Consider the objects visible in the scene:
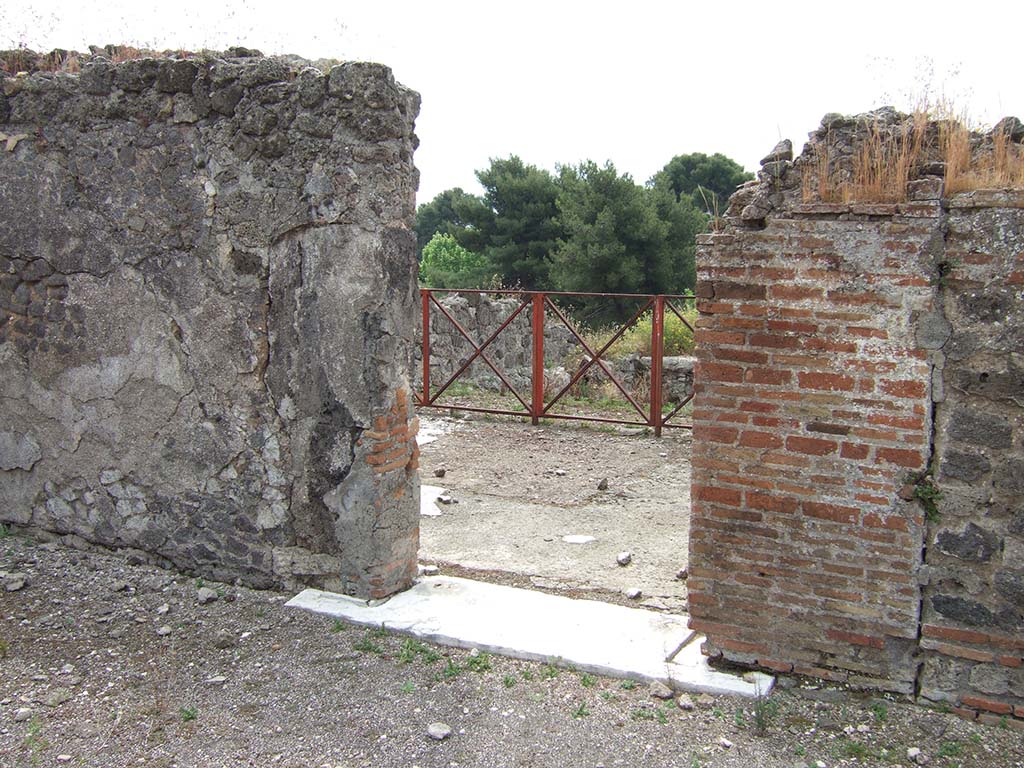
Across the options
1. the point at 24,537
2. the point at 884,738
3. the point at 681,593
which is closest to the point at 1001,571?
the point at 884,738

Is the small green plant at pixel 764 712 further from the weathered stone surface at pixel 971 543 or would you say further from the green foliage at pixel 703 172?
the green foliage at pixel 703 172

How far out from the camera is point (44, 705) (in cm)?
333

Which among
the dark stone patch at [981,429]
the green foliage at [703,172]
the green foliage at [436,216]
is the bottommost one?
the dark stone patch at [981,429]

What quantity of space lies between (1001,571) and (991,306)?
0.88 meters

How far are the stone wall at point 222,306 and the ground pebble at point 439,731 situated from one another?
1.01 meters

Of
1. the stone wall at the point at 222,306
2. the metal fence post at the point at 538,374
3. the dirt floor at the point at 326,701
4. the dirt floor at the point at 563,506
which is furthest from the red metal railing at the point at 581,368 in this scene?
the stone wall at the point at 222,306

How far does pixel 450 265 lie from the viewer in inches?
1142

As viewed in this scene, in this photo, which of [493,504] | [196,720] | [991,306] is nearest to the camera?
[991,306]

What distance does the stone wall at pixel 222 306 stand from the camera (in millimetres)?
3916

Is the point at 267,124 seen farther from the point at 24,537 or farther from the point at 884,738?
the point at 884,738

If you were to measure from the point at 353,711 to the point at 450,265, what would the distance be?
26229 millimetres

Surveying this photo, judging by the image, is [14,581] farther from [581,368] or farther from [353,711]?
[581,368]

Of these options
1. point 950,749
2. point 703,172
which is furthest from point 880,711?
point 703,172

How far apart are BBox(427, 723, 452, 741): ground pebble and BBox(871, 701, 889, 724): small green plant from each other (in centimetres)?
147
